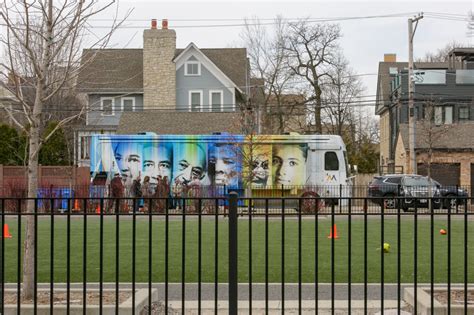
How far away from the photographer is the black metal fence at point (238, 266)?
723 cm

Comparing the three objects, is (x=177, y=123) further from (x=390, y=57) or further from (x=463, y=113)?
(x=390, y=57)

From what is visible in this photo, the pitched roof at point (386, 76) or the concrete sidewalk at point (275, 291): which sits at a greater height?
the pitched roof at point (386, 76)

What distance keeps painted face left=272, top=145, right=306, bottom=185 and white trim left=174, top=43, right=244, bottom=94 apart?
16.3 metres

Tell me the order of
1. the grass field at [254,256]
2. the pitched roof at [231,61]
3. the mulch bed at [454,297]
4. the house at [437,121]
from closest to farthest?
1. the mulch bed at [454,297]
2. the grass field at [254,256]
3. the house at [437,121]
4. the pitched roof at [231,61]

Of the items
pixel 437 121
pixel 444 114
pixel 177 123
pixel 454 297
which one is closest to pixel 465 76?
pixel 444 114

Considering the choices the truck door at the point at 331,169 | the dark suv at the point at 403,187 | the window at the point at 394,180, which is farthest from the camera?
the window at the point at 394,180

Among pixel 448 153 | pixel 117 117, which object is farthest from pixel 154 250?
pixel 117 117

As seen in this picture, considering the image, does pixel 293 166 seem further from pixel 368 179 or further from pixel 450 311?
pixel 450 311

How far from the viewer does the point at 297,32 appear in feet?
168

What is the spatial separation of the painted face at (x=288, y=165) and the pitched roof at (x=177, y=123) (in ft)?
25.4

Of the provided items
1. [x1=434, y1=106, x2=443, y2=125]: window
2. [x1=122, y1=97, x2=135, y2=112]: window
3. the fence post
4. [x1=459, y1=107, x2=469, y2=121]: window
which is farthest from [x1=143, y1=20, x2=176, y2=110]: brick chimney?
the fence post

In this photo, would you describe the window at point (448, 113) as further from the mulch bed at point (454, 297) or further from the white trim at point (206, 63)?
the mulch bed at point (454, 297)

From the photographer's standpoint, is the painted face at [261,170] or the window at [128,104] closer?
the painted face at [261,170]

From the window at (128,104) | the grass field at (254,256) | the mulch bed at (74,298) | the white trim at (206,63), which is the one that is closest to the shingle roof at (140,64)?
the white trim at (206,63)
